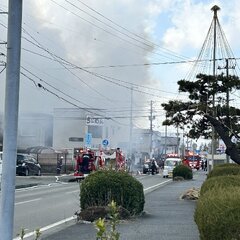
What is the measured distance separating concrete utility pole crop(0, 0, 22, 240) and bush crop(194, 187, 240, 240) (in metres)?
2.43

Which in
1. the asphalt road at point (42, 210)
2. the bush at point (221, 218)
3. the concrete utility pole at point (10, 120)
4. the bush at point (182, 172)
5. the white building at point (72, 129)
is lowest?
the asphalt road at point (42, 210)

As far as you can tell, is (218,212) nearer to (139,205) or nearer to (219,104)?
(139,205)

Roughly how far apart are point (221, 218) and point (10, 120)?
8.69 ft

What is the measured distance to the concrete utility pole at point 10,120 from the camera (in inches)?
144

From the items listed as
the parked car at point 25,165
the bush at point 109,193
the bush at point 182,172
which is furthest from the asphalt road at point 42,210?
the parked car at point 25,165

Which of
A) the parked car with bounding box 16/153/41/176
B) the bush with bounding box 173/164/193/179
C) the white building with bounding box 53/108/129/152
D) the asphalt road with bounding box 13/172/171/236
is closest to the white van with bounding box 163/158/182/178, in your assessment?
the bush with bounding box 173/164/193/179

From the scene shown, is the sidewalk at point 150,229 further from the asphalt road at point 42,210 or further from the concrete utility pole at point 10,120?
the concrete utility pole at point 10,120

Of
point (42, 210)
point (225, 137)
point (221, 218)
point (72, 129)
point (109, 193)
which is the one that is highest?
point (72, 129)

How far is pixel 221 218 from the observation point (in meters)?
5.27

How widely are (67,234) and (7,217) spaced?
6136 mm

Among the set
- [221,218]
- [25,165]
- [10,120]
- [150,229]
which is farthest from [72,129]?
[10,120]

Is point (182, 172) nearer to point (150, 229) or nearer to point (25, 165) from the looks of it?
point (25, 165)

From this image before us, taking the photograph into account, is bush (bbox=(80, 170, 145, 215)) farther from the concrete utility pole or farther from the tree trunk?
the concrete utility pole

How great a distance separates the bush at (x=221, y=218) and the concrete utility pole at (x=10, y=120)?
243cm
